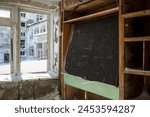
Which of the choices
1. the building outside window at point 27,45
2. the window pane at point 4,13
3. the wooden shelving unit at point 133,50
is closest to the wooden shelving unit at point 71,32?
the wooden shelving unit at point 133,50

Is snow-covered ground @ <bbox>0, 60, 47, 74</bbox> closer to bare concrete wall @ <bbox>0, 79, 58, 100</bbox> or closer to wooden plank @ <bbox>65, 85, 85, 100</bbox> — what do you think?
bare concrete wall @ <bbox>0, 79, 58, 100</bbox>

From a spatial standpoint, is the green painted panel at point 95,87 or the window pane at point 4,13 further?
the window pane at point 4,13

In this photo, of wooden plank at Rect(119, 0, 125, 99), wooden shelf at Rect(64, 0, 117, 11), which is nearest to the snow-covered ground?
wooden shelf at Rect(64, 0, 117, 11)

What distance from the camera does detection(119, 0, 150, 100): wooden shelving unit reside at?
192 cm

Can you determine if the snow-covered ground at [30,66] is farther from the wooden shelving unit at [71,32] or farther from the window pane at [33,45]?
the wooden shelving unit at [71,32]

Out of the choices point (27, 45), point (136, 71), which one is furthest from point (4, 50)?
point (136, 71)

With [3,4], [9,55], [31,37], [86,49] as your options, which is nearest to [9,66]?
[9,55]

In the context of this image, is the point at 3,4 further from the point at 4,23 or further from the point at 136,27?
the point at 136,27

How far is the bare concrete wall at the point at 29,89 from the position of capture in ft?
10.0

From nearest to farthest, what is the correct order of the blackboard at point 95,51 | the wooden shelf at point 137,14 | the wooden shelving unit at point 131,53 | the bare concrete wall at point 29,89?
1. the wooden shelf at point 137,14
2. the wooden shelving unit at point 131,53
3. the blackboard at point 95,51
4. the bare concrete wall at point 29,89

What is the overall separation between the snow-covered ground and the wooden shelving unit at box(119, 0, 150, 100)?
7.10 feet

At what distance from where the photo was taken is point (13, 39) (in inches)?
132

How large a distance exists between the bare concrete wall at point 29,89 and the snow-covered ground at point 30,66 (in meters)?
0.41

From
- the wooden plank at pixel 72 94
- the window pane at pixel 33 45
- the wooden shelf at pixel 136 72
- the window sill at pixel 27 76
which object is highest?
the window pane at pixel 33 45
